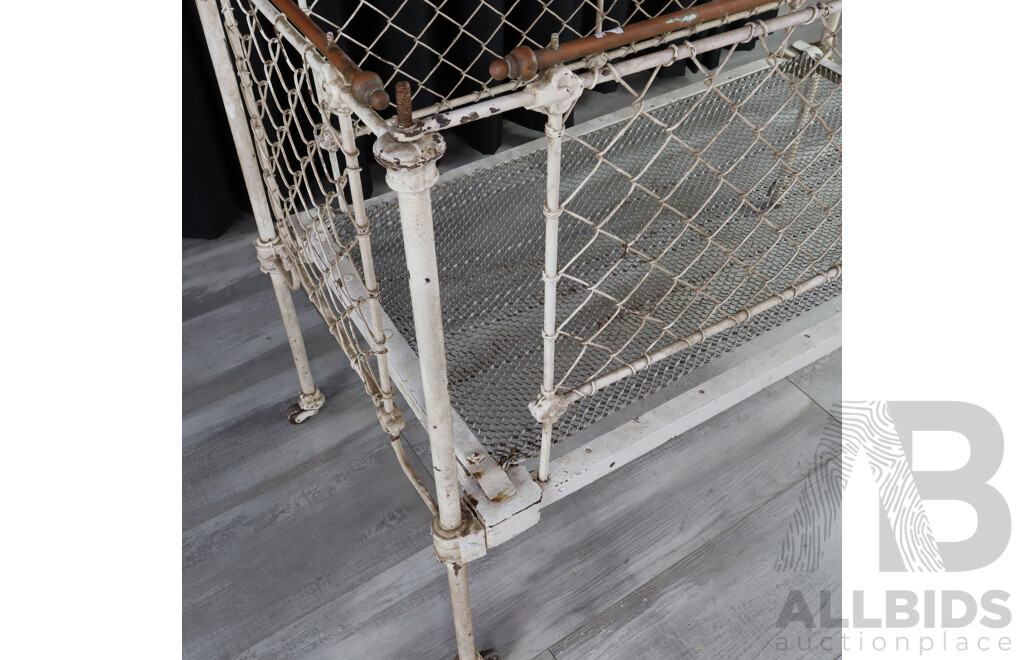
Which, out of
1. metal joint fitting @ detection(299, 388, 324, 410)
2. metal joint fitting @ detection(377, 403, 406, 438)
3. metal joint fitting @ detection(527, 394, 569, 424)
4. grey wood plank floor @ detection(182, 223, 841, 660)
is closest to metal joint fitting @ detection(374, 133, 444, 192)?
metal joint fitting @ detection(527, 394, 569, 424)

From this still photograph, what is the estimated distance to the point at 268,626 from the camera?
1.17 meters

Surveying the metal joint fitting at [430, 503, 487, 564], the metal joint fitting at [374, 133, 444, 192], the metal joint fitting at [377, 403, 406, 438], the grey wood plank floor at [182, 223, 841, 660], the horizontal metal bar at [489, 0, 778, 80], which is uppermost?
the horizontal metal bar at [489, 0, 778, 80]

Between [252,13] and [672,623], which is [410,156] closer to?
[252,13]

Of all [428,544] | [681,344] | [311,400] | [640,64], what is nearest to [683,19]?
[640,64]

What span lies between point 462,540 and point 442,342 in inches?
12.2

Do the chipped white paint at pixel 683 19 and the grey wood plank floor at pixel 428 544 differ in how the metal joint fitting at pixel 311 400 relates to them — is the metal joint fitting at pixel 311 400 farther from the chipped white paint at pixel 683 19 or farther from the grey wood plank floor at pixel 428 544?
the chipped white paint at pixel 683 19

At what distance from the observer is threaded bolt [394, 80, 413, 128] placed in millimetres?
553

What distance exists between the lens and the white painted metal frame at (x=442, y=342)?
60cm

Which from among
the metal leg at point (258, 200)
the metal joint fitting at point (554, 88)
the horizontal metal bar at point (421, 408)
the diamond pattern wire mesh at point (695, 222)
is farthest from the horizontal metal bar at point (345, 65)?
the diamond pattern wire mesh at point (695, 222)

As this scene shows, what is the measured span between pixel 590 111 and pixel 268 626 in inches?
71.1

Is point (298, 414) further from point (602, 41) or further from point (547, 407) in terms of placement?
point (602, 41)

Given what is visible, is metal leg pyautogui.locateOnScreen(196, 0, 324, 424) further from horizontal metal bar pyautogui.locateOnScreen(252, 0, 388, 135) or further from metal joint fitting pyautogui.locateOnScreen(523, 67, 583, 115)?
metal joint fitting pyautogui.locateOnScreen(523, 67, 583, 115)

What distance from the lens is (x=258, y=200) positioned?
1.16 meters

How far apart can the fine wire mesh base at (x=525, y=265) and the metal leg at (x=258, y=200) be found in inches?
7.1
